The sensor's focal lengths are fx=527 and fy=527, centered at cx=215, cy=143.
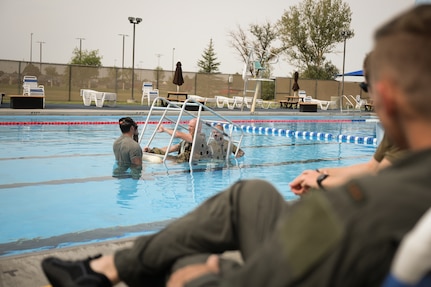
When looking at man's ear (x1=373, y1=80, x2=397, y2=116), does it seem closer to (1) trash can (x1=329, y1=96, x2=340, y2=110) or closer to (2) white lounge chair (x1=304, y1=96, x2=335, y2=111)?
(2) white lounge chair (x1=304, y1=96, x2=335, y2=111)

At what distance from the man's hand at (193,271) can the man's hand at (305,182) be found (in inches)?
45.4

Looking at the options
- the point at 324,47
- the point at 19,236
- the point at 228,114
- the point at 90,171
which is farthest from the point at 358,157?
the point at 324,47

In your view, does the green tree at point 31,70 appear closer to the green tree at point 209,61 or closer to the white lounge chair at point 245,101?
the white lounge chair at point 245,101

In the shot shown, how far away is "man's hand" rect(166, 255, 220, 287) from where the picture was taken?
1.63m

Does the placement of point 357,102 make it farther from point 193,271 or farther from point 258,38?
point 193,271

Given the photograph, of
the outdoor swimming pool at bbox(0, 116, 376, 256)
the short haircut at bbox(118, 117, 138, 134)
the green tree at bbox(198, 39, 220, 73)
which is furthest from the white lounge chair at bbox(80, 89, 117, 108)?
the green tree at bbox(198, 39, 220, 73)

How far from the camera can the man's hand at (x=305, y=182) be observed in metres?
2.73

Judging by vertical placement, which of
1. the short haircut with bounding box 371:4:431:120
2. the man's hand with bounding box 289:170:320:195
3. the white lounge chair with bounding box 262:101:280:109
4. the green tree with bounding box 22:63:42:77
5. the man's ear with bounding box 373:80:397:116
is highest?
the green tree with bounding box 22:63:42:77

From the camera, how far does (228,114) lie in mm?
20219

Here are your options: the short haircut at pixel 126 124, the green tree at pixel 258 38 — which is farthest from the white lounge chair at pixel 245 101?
the green tree at pixel 258 38

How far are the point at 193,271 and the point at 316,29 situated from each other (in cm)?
5459

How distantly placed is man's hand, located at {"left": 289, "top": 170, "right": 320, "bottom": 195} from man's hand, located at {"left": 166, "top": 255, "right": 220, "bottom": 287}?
115 cm

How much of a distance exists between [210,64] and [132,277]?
7952cm

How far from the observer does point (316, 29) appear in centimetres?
5388
